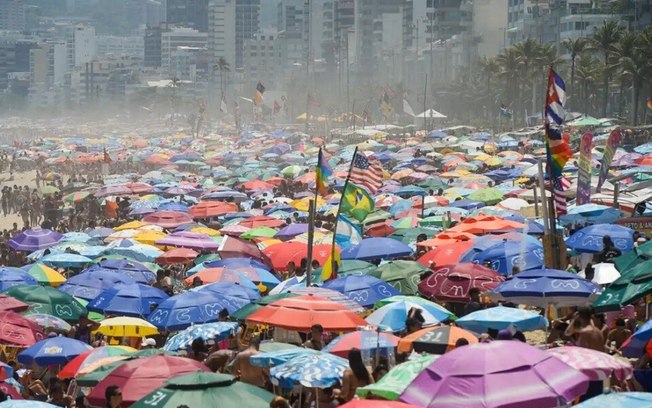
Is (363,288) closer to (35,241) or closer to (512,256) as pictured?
(512,256)

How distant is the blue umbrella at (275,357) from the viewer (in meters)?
10.8

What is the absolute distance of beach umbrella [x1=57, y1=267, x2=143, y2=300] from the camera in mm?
18047

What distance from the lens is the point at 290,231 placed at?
79.4ft

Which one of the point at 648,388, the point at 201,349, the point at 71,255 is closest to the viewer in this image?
the point at 648,388

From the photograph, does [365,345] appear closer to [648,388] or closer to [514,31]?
[648,388]

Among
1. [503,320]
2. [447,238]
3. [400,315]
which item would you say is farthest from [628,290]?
[447,238]

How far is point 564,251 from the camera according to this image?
16250 millimetres

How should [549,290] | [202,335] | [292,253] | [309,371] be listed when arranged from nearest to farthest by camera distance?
[309,371] < [202,335] < [549,290] < [292,253]

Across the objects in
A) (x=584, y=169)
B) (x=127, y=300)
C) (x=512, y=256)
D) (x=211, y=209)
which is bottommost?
(x=211, y=209)

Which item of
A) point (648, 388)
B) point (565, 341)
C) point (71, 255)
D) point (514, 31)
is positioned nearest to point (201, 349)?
point (565, 341)

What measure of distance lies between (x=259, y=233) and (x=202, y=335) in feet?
38.0

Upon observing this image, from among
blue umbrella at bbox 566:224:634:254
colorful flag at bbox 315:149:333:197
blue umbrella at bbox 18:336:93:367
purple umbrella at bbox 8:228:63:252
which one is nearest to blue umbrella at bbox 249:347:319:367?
blue umbrella at bbox 18:336:93:367

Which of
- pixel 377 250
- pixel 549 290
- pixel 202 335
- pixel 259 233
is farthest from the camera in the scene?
pixel 259 233

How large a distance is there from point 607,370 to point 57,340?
20.5 feet
